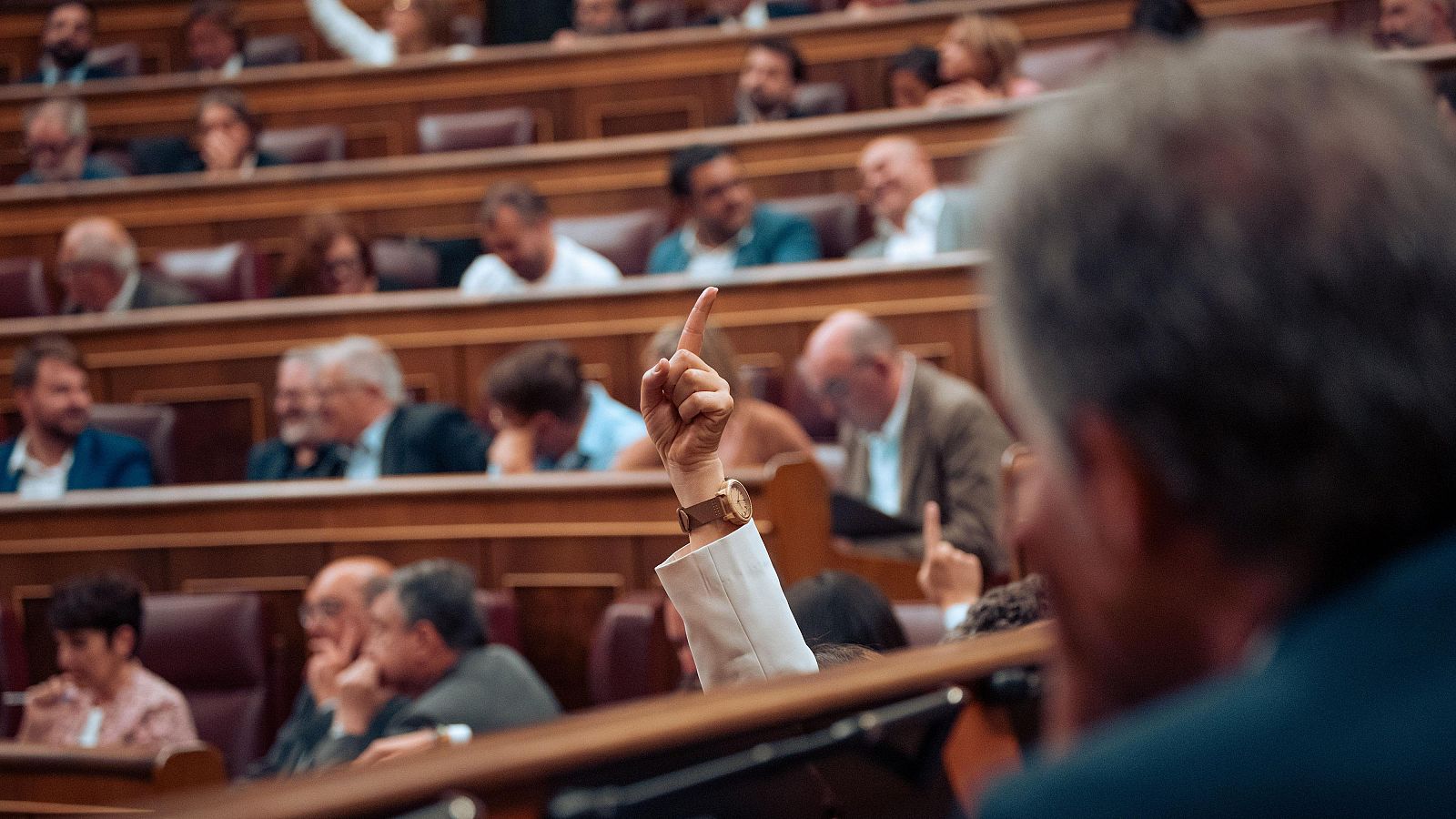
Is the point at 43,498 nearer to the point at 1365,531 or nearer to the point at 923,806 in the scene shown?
the point at 923,806

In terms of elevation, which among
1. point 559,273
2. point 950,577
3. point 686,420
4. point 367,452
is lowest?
point 950,577

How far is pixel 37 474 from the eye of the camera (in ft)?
7.07

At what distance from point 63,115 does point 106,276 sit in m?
0.62

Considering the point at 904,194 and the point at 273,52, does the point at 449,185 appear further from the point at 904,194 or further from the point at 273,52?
the point at 273,52

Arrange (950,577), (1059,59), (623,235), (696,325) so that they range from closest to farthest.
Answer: (696,325) → (950,577) → (623,235) → (1059,59)

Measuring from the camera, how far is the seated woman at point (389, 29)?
318 cm

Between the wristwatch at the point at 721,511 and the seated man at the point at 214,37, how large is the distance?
123 inches

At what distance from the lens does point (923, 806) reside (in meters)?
0.44

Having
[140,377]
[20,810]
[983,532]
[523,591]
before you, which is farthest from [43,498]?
[983,532]

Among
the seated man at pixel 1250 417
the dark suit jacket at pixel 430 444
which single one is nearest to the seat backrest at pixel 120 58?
the dark suit jacket at pixel 430 444

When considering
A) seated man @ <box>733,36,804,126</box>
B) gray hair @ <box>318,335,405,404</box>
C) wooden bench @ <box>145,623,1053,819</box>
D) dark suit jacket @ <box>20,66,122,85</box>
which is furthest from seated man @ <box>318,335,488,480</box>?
dark suit jacket @ <box>20,66,122,85</box>

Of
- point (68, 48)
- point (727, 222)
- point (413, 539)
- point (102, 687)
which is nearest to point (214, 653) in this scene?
point (102, 687)

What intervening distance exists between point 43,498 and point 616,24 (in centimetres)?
171

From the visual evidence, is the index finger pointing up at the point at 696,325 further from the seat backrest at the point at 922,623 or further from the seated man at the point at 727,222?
the seated man at the point at 727,222
